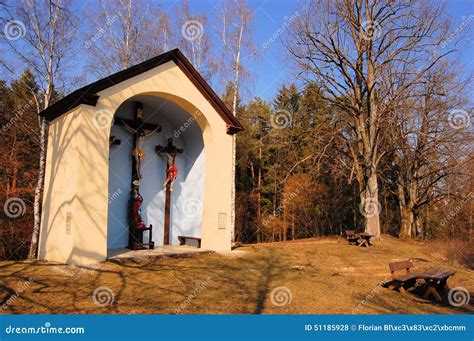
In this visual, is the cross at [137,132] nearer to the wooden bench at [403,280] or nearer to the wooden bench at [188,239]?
the wooden bench at [188,239]

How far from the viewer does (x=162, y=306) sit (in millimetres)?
5512

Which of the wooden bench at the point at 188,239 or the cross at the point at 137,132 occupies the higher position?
the cross at the point at 137,132

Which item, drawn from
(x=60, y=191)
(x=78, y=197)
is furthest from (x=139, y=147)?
(x=78, y=197)

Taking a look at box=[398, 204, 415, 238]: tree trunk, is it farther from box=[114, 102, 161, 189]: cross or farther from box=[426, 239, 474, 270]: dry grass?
box=[114, 102, 161, 189]: cross

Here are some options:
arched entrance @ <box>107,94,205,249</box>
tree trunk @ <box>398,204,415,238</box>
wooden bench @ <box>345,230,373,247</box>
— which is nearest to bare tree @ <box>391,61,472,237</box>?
tree trunk @ <box>398,204,415,238</box>

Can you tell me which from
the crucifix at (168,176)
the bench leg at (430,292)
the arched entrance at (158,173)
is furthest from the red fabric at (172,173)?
the bench leg at (430,292)

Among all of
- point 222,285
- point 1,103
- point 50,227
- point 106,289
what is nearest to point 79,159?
point 50,227

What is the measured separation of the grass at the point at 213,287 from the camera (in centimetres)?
552

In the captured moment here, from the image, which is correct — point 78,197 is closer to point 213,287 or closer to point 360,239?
point 213,287

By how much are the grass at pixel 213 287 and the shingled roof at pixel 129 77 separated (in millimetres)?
3852

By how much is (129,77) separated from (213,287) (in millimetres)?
5804

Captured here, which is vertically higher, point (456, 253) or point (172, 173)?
point (172, 173)

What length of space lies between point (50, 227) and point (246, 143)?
59.4 ft

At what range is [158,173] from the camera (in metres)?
12.0
